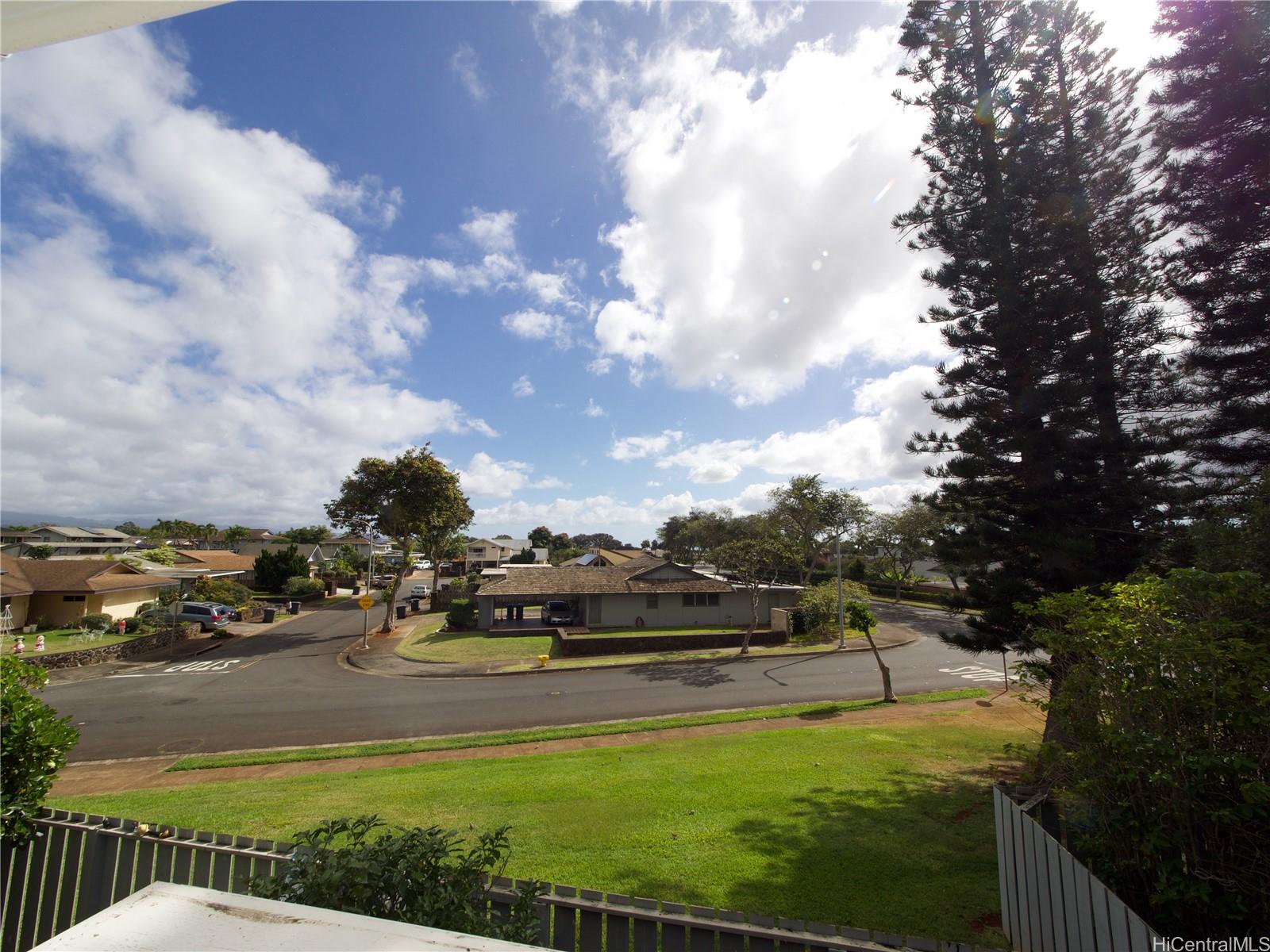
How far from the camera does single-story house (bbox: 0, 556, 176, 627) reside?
26.0 meters

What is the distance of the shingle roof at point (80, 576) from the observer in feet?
88.5

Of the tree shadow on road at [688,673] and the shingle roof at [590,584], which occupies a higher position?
the shingle roof at [590,584]

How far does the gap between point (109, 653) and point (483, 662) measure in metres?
15.6

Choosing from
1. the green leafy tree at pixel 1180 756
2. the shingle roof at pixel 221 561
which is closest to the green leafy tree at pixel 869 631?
the green leafy tree at pixel 1180 756

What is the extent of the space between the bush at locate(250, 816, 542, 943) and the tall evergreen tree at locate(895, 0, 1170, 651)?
11777 millimetres

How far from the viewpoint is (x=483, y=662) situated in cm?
2319

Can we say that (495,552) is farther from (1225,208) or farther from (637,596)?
(1225,208)

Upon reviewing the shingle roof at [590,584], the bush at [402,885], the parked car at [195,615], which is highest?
the shingle roof at [590,584]

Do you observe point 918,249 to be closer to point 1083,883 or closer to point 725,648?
point 1083,883

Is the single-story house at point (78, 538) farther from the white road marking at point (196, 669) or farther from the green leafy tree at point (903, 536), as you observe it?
the green leafy tree at point (903, 536)

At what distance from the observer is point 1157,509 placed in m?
10.6

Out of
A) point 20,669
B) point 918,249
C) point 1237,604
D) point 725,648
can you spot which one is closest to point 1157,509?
point 918,249

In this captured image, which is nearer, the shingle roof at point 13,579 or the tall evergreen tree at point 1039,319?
the tall evergreen tree at point 1039,319

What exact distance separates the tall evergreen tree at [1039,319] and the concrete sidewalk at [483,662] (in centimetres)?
1420
